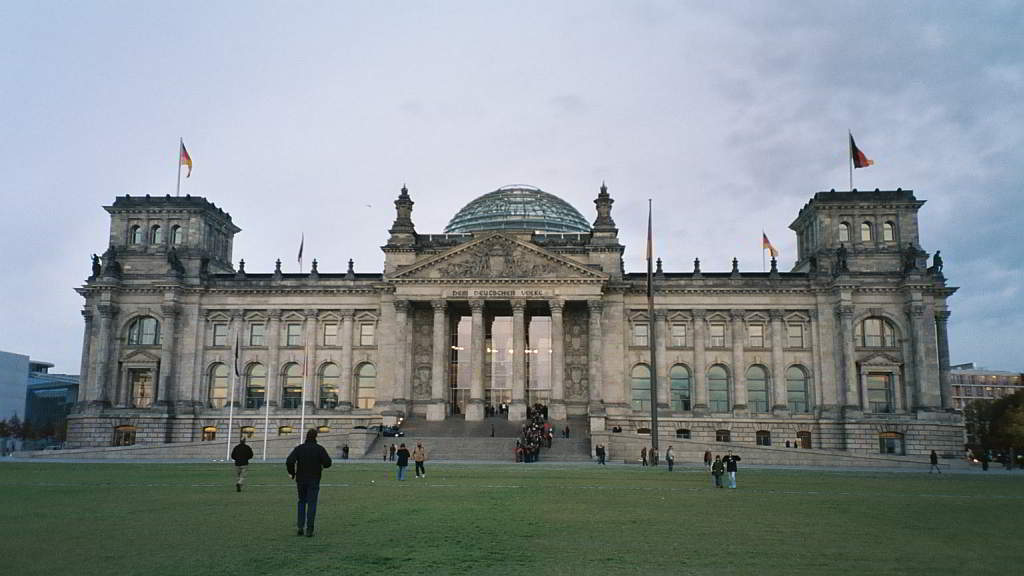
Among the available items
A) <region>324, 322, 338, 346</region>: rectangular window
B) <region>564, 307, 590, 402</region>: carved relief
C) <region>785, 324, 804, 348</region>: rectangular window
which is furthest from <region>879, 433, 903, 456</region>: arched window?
<region>324, 322, 338, 346</region>: rectangular window

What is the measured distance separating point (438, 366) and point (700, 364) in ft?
81.0

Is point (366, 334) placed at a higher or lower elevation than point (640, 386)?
higher

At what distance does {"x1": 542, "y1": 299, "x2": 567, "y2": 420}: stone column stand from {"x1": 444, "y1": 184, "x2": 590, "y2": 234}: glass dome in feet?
62.7

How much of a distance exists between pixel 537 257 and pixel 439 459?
2354 cm

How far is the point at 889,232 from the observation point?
82562mm

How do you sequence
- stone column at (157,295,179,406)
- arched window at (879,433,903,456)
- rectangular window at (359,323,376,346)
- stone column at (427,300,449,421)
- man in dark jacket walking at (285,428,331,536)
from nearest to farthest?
man in dark jacket walking at (285,428,331,536)
stone column at (427,300,449,421)
arched window at (879,433,903,456)
stone column at (157,295,179,406)
rectangular window at (359,323,376,346)

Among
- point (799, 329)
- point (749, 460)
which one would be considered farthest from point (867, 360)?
point (749, 460)

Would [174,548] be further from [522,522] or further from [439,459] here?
[439,459]

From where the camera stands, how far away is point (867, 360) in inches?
3098

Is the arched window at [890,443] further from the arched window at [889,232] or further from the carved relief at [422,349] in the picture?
the carved relief at [422,349]

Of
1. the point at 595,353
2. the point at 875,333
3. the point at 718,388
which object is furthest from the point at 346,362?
the point at 875,333

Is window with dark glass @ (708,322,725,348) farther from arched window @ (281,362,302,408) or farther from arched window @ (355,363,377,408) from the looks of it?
arched window @ (281,362,302,408)

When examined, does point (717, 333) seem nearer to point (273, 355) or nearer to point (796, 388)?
point (796, 388)

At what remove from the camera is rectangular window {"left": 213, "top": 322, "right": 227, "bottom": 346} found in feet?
277
